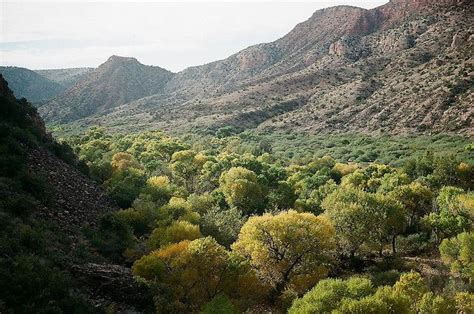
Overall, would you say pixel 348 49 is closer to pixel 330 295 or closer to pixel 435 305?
pixel 435 305

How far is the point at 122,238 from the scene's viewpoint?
3288 centimetres

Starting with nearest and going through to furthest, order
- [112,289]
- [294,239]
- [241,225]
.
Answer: [112,289]
[294,239]
[241,225]

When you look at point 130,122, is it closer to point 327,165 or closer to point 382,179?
point 327,165

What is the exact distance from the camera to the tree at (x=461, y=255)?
33844 mm

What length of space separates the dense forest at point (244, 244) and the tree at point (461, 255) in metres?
0.10

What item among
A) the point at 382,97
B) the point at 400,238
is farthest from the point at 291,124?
the point at 400,238

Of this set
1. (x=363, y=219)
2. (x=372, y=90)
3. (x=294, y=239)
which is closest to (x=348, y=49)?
(x=372, y=90)

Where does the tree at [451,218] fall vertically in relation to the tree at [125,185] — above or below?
below

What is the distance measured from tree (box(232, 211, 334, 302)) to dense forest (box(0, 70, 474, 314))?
85 mm

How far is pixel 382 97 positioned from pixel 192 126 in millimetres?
56209

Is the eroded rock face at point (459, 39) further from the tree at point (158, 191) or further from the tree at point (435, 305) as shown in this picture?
the tree at point (435, 305)

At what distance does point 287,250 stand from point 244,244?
3.45 metres

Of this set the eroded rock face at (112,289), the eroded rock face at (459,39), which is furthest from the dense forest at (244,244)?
the eroded rock face at (459,39)

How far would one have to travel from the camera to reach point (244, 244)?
34062mm
